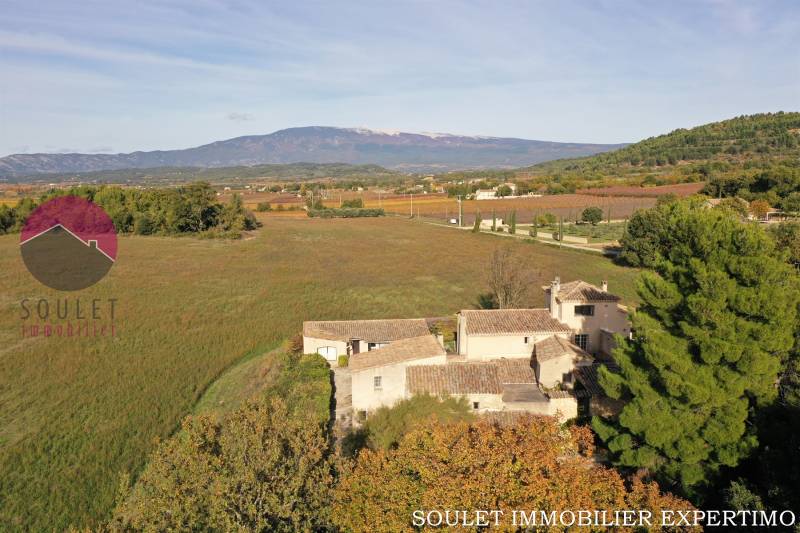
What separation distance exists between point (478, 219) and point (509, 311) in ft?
180

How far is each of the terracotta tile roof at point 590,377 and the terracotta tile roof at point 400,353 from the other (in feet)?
18.9

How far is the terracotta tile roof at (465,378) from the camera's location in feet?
66.3

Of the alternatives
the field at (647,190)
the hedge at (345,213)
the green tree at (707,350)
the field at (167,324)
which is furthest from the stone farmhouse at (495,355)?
the hedge at (345,213)

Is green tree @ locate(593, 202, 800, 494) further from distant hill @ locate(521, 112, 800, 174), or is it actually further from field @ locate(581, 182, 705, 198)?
distant hill @ locate(521, 112, 800, 174)

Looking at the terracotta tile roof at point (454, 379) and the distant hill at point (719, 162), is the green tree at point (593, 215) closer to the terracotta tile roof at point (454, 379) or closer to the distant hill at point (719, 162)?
the distant hill at point (719, 162)

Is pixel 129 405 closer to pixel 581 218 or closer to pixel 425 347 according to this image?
pixel 425 347

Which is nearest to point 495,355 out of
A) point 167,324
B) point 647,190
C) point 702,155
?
point 167,324

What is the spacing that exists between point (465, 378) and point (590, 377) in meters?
5.25

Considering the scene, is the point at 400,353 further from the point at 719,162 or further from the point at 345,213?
the point at 719,162

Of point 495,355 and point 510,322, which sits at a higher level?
point 510,322

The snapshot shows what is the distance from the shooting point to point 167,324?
35344mm

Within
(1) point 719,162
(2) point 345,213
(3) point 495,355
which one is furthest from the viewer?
(1) point 719,162

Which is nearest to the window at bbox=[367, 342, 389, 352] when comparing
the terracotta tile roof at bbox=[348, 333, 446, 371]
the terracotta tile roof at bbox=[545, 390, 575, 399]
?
the terracotta tile roof at bbox=[348, 333, 446, 371]

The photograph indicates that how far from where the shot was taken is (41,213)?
82.1 metres
